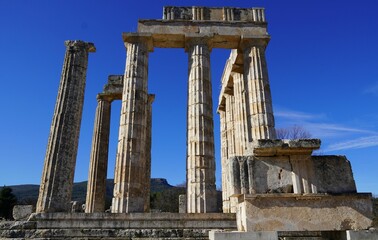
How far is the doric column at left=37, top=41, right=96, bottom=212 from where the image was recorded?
1697 centimetres

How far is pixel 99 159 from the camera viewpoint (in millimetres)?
24625

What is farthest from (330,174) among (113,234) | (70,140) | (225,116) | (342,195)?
(225,116)

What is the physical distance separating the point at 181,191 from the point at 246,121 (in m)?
42.8

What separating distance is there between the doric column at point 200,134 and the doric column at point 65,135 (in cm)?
706

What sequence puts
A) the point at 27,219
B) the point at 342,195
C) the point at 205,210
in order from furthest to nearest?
the point at 205,210, the point at 27,219, the point at 342,195

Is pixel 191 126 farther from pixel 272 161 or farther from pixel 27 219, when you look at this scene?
pixel 272 161

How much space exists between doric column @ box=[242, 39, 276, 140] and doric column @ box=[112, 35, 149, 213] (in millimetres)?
6916

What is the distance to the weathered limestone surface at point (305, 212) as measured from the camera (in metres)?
5.31

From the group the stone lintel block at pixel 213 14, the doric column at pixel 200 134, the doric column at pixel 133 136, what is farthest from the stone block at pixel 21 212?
the stone lintel block at pixel 213 14

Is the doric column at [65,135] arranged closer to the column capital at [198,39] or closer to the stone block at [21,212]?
the stone block at [21,212]

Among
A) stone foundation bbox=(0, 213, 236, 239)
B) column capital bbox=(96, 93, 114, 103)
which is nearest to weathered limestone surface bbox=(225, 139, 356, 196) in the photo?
stone foundation bbox=(0, 213, 236, 239)

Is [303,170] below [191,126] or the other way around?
below

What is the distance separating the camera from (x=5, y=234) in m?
13.8

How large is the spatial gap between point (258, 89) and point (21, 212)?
15.5 metres
